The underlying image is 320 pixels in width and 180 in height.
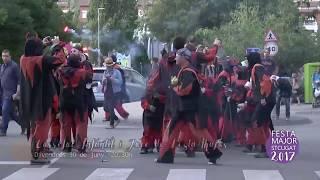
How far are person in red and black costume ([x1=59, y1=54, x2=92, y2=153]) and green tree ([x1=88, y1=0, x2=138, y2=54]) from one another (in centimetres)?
5740

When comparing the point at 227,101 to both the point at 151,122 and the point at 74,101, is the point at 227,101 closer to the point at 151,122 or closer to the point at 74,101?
the point at 151,122

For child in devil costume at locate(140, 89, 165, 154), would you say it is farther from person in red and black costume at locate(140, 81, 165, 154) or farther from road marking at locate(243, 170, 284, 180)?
road marking at locate(243, 170, 284, 180)

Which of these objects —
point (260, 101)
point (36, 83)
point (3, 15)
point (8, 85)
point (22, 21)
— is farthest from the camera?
point (22, 21)

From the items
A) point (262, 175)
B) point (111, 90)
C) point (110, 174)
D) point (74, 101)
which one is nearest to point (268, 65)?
point (262, 175)

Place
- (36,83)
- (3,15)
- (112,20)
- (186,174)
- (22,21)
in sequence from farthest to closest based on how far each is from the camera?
(112,20), (22,21), (3,15), (36,83), (186,174)

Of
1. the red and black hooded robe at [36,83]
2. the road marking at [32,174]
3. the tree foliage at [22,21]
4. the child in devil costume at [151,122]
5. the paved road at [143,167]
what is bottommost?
the paved road at [143,167]

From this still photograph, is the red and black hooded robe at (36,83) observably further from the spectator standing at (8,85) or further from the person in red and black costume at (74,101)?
the spectator standing at (8,85)

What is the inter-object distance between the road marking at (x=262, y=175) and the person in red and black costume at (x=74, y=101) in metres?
3.08

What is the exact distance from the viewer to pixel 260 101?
13461 mm

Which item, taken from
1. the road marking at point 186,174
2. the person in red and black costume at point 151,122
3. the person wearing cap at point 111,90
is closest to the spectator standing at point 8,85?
the person wearing cap at point 111,90

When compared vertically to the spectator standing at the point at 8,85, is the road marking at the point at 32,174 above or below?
below

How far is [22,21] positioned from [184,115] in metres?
27.3

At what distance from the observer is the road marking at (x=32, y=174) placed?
11.1 m

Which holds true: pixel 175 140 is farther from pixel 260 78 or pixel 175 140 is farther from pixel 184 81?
pixel 260 78
